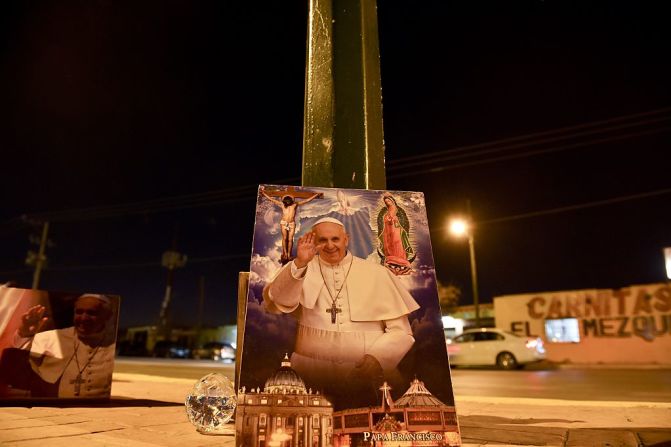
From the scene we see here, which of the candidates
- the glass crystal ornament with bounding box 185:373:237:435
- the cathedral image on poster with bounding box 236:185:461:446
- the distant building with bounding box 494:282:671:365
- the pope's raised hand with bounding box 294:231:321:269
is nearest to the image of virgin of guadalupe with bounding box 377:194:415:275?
the cathedral image on poster with bounding box 236:185:461:446

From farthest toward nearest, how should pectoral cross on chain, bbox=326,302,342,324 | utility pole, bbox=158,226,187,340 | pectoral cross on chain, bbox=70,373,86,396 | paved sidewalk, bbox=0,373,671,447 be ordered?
utility pole, bbox=158,226,187,340
pectoral cross on chain, bbox=70,373,86,396
paved sidewalk, bbox=0,373,671,447
pectoral cross on chain, bbox=326,302,342,324

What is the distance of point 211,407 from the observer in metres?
3.85

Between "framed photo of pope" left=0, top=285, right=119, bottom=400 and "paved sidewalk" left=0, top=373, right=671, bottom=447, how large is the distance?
424mm

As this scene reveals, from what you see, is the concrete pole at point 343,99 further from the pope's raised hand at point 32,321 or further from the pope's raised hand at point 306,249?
the pope's raised hand at point 32,321

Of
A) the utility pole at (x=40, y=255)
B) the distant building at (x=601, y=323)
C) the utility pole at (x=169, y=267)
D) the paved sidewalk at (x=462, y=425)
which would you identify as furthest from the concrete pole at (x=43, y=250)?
the paved sidewalk at (x=462, y=425)

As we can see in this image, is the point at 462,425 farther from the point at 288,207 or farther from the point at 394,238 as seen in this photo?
the point at 288,207

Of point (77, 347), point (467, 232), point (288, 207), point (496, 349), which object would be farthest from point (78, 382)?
point (467, 232)

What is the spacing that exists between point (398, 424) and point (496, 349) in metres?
16.0

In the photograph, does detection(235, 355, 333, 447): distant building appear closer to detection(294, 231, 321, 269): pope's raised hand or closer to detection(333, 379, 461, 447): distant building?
detection(333, 379, 461, 447): distant building

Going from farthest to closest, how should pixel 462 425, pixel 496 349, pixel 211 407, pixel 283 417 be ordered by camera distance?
pixel 496 349 < pixel 462 425 < pixel 211 407 < pixel 283 417

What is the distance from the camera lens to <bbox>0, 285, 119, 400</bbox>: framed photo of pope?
17.8 feet

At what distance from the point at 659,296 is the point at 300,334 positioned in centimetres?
2427

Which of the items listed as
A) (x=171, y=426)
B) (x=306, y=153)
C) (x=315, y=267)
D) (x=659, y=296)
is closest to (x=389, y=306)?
(x=315, y=267)

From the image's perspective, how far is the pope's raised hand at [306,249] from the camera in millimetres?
2807
